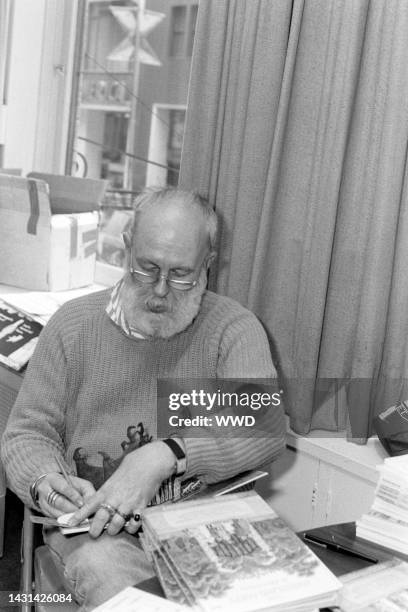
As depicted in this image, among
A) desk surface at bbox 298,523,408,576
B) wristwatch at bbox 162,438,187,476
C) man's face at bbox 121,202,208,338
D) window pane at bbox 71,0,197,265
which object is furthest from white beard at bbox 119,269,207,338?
window pane at bbox 71,0,197,265

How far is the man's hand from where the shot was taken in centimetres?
135

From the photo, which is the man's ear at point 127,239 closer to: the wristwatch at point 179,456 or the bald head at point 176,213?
the bald head at point 176,213

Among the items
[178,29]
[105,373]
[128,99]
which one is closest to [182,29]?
[178,29]

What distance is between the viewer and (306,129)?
188 cm

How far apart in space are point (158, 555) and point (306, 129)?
3.74ft

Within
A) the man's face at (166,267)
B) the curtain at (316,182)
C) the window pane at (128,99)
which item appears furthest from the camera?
the window pane at (128,99)

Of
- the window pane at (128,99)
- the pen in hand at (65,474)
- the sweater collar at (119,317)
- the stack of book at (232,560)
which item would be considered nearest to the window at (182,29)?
the window pane at (128,99)

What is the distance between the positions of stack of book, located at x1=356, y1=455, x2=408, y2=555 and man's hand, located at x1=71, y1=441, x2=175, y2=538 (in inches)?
14.2

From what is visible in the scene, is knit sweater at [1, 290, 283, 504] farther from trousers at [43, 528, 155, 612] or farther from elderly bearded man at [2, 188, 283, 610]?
trousers at [43, 528, 155, 612]

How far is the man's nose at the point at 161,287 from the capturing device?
1.58 m

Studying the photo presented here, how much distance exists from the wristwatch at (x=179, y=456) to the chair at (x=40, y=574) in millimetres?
299

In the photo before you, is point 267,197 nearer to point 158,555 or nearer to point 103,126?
point 158,555

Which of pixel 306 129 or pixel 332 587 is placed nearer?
pixel 332 587

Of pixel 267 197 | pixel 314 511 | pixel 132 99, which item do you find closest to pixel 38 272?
pixel 132 99
